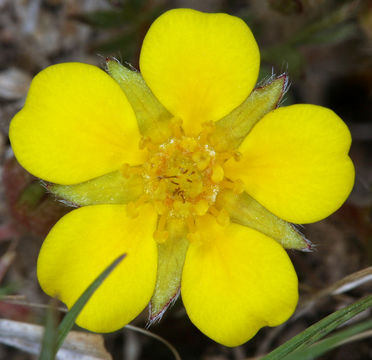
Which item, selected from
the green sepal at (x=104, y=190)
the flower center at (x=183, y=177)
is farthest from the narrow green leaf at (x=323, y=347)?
the green sepal at (x=104, y=190)

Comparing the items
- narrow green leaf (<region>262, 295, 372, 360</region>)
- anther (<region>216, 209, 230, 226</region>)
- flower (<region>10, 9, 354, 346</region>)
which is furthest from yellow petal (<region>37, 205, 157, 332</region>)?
narrow green leaf (<region>262, 295, 372, 360</region>)

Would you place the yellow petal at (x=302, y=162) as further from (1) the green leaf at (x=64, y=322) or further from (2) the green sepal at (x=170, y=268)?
(1) the green leaf at (x=64, y=322)

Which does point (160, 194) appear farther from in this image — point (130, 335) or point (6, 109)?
point (6, 109)

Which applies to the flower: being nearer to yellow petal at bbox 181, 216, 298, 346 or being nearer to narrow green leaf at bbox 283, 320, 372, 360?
yellow petal at bbox 181, 216, 298, 346

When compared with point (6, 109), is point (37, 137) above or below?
above

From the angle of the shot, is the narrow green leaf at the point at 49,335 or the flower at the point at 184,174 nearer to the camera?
the narrow green leaf at the point at 49,335

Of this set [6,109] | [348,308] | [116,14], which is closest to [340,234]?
[348,308]

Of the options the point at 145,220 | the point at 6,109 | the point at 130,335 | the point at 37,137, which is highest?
the point at 37,137
